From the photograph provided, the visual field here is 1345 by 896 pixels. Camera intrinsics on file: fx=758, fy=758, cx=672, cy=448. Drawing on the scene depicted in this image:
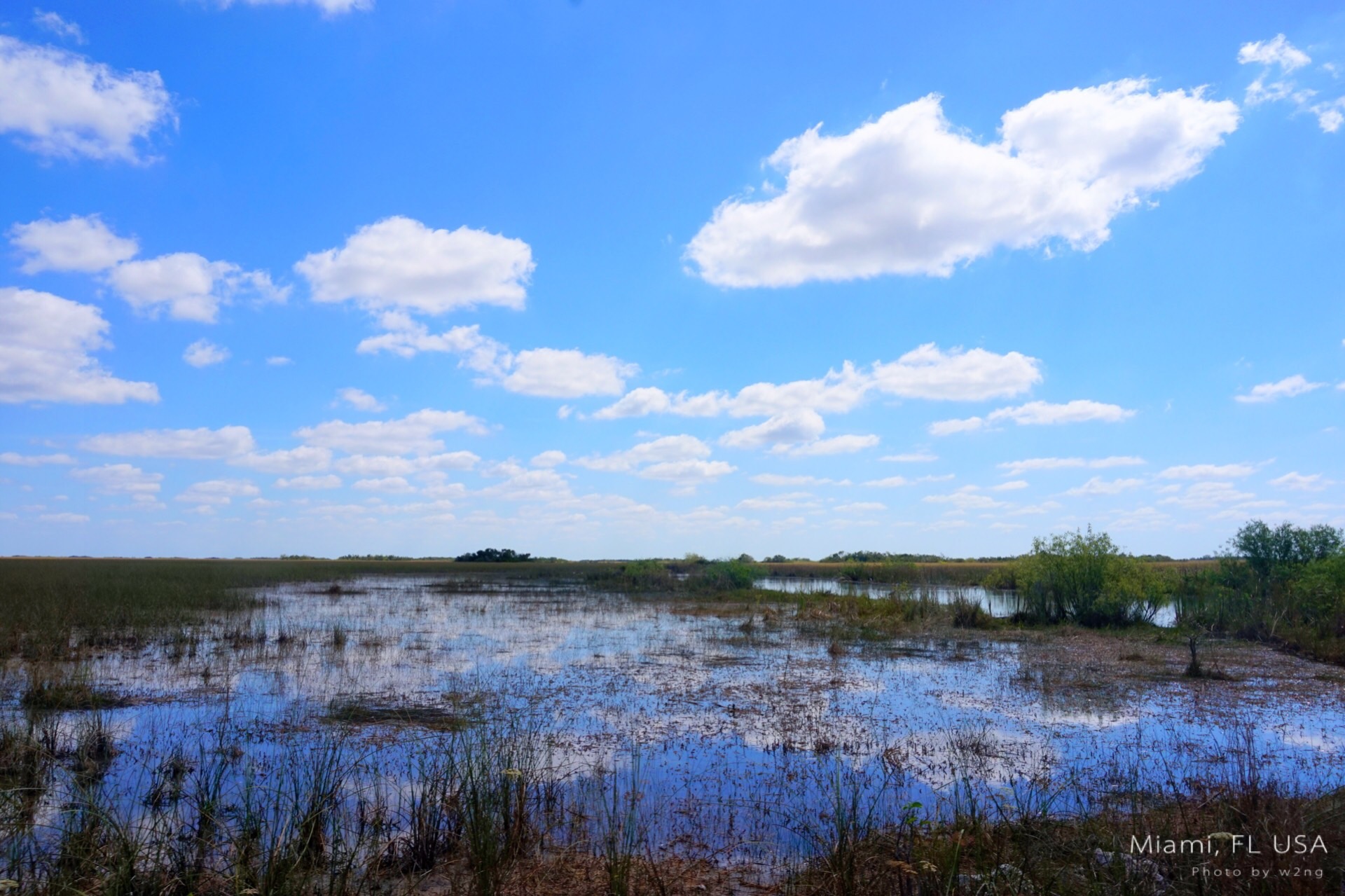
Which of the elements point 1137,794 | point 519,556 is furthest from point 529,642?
point 519,556

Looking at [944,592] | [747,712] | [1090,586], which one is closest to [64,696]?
[747,712]

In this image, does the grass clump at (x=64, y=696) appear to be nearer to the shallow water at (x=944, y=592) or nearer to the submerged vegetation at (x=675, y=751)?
the submerged vegetation at (x=675, y=751)

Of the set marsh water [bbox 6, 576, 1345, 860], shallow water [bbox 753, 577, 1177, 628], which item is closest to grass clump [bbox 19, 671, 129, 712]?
marsh water [bbox 6, 576, 1345, 860]

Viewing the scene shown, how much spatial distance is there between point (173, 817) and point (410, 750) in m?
2.52

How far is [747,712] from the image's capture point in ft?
32.0

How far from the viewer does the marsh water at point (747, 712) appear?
269 inches

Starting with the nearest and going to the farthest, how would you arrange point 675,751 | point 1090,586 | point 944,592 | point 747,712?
1. point 675,751
2. point 747,712
3. point 1090,586
4. point 944,592

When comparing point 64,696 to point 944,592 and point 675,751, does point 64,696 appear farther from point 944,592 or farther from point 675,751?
point 944,592

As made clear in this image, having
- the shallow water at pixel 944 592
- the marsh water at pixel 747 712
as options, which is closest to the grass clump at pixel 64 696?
the marsh water at pixel 747 712

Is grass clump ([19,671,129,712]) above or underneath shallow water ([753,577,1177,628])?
above

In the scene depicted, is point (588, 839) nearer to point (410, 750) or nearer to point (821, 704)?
point (410, 750)

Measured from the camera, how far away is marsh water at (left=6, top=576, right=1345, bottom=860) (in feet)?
22.4

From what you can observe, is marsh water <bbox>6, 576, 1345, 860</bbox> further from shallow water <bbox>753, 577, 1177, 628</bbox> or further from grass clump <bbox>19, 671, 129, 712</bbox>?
shallow water <bbox>753, 577, 1177, 628</bbox>

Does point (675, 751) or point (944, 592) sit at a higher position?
point (675, 751)
